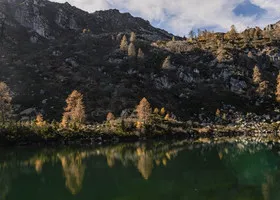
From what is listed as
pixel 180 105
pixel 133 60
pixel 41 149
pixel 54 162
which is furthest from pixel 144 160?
pixel 133 60

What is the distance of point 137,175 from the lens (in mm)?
42312

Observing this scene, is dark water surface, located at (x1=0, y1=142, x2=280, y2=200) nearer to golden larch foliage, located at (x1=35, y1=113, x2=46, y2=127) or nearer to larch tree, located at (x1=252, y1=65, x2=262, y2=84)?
golden larch foliage, located at (x1=35, y1=113, x2=46, y2=127)

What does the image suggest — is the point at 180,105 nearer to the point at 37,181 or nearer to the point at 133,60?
the point at 133,60

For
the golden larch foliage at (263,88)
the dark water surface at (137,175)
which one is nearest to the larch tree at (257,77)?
the golden larch foliage at (263,88)

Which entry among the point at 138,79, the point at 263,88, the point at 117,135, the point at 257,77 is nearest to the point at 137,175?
the point at 117,135

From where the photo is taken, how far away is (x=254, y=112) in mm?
133875

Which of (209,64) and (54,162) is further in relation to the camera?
(209,64)

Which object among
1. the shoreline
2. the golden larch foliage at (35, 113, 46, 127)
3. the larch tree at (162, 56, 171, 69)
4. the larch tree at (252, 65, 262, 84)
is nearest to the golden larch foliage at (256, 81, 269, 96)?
the larch tree at (252, 65, 262, 84)

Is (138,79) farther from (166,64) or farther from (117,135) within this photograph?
(117,135)

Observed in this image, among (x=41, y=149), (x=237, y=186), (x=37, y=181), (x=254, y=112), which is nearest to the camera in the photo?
(x=237, y=186)

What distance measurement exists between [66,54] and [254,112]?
359 ft

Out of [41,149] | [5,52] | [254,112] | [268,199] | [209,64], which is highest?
[5,52]

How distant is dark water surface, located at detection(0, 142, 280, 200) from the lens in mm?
31719

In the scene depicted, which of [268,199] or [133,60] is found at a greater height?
[133,60]
